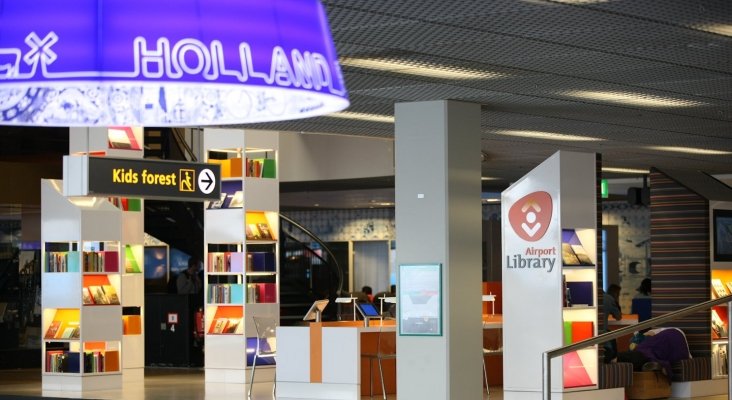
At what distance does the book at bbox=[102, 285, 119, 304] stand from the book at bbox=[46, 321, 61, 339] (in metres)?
0.66

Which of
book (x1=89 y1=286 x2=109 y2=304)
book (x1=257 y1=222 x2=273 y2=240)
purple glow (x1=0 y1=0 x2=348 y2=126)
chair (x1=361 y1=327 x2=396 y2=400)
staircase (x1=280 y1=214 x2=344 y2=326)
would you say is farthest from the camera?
staircase (x1=280 y1=214 x2=344 y2=326)

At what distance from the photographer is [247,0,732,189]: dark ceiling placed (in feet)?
23.9

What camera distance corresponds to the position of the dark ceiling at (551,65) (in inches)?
287

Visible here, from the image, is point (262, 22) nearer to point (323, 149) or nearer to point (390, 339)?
point (390, 339)

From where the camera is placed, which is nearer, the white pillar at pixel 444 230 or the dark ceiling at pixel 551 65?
the dark ceiling at pixel 551 65

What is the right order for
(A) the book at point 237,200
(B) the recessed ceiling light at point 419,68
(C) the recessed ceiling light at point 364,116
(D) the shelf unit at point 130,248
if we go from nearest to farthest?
(B) the recessed ceiling light at point 419,68, (C) the recessed ceiling light at point 364,116, (D) the shelf unit at point 130,248, (A) the book at point 237,200

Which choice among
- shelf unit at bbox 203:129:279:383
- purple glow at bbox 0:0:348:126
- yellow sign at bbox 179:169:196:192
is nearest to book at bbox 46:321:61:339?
shelf unit at bbox 203:129:279:383

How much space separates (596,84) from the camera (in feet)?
33.0

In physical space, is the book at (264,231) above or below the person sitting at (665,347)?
above

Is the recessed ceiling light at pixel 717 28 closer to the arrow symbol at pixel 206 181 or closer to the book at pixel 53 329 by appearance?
the arrow symbol at pixel 206 181

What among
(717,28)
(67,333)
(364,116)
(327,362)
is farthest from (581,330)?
(67,333)

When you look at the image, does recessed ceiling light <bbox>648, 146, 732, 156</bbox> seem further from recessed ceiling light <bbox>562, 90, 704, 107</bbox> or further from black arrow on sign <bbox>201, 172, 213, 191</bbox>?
black arrow on sign <bbox>201, 172, 213, 191</bbox>

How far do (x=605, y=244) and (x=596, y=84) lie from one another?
1334cm

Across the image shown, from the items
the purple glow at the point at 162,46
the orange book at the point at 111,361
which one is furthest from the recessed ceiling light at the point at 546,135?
the purple glow at the point at 162,46
